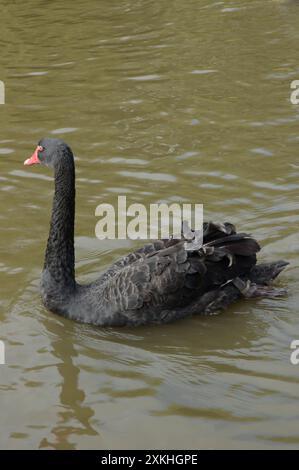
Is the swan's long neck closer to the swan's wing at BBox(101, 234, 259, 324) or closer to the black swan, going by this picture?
the black swan

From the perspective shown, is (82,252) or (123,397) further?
(82,252)

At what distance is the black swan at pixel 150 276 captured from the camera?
20.1 feet

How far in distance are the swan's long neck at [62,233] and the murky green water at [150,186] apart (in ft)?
0.94

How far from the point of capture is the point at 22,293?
260 inches

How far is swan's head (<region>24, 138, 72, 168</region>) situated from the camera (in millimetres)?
6313

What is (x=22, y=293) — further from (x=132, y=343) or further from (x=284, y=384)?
(x=284, y=384)

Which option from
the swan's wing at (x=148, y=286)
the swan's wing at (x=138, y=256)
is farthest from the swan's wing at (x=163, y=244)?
the swan's wing at (x=148, y=286)

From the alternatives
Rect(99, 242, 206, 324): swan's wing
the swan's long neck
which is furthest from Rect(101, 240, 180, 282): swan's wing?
the swan's long neck

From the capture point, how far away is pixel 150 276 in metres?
6.12

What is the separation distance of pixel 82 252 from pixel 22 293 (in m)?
0.83

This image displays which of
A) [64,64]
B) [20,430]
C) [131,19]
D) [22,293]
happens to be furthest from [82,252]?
[131,19]

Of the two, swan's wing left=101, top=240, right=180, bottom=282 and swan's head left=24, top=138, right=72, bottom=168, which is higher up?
swan's head left=24, top=138, right=72, bottom=168

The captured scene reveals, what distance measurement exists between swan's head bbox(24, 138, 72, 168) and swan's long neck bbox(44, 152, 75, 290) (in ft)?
0.09

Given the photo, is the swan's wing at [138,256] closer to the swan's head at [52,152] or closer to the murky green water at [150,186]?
the murky green water at [150,186]
